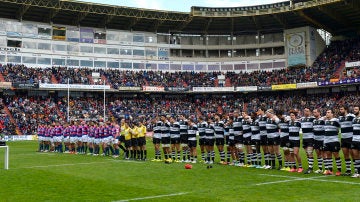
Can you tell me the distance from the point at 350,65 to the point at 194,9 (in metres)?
25.4

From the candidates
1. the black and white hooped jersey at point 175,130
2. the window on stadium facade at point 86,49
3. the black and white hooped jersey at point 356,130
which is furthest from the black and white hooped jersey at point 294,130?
the window on stadium facade at point 86,49

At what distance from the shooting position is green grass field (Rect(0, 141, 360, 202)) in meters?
10.9

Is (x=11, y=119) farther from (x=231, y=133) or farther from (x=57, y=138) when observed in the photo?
(x=231, y=133)

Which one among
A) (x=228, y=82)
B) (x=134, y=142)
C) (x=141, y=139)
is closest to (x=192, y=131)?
(x=141, y=139)

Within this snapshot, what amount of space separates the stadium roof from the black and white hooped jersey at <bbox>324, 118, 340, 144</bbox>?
4488 centimetres

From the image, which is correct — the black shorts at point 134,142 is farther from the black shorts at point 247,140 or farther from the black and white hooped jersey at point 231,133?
the black shorts at point 247,140

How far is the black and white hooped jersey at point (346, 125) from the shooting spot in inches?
563

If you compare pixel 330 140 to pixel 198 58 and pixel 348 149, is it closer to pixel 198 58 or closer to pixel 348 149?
pixel 348 149

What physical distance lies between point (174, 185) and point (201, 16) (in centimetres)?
5604

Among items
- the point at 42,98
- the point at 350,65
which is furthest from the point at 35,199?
the point at 350,65

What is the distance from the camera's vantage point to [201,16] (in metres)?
66.5

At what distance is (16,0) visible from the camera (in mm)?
56219

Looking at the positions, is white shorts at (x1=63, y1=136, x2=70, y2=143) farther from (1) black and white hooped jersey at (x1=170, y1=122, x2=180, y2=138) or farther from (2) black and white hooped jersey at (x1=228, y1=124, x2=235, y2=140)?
(2) black and white hooped jersey at (x1=228, y1=124, x2=235, y2=140)

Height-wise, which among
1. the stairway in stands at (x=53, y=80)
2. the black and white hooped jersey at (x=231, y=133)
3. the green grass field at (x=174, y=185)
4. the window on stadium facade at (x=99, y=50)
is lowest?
the green grass field at (x=174, y=185)
